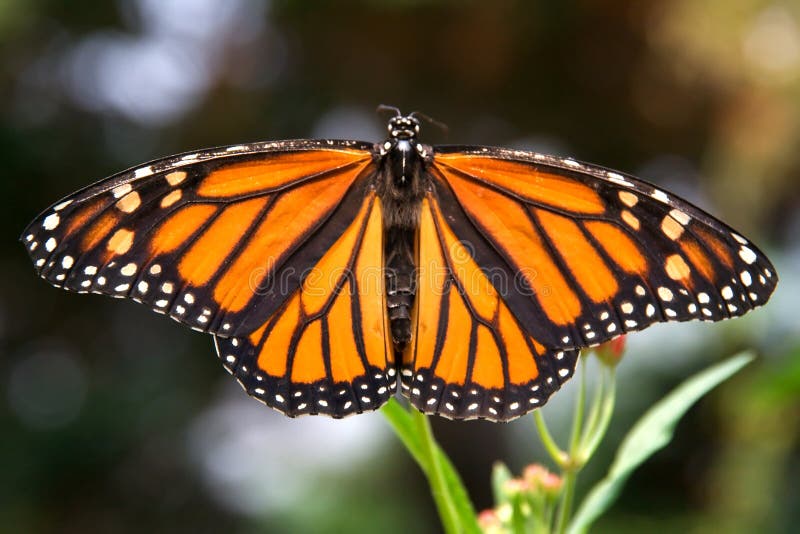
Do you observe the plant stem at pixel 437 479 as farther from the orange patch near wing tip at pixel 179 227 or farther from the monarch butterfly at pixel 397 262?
the orange patch near wing tip at pixel 179 227

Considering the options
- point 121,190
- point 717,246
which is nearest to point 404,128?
point 121,190

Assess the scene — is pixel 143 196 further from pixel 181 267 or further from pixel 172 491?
pixel 172 491

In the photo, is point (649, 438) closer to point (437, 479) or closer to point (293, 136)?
point (437, 479)

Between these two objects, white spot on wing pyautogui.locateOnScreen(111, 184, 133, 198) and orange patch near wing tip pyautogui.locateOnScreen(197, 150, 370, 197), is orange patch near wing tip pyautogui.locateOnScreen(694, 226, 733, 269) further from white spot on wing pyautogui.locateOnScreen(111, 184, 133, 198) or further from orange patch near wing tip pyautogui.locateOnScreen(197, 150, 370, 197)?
white spot on wing pyautogui.locateOnScreen(111, 184, 133, 198)

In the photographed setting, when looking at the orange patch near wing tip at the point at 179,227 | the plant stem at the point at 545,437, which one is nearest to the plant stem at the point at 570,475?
the plant stem at the point at 545,437

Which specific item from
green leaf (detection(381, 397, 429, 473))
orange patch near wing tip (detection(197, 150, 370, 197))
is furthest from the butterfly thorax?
green leaf (detection(381, 397, 429, 473))

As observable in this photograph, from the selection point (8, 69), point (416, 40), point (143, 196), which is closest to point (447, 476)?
point (143, 196)
